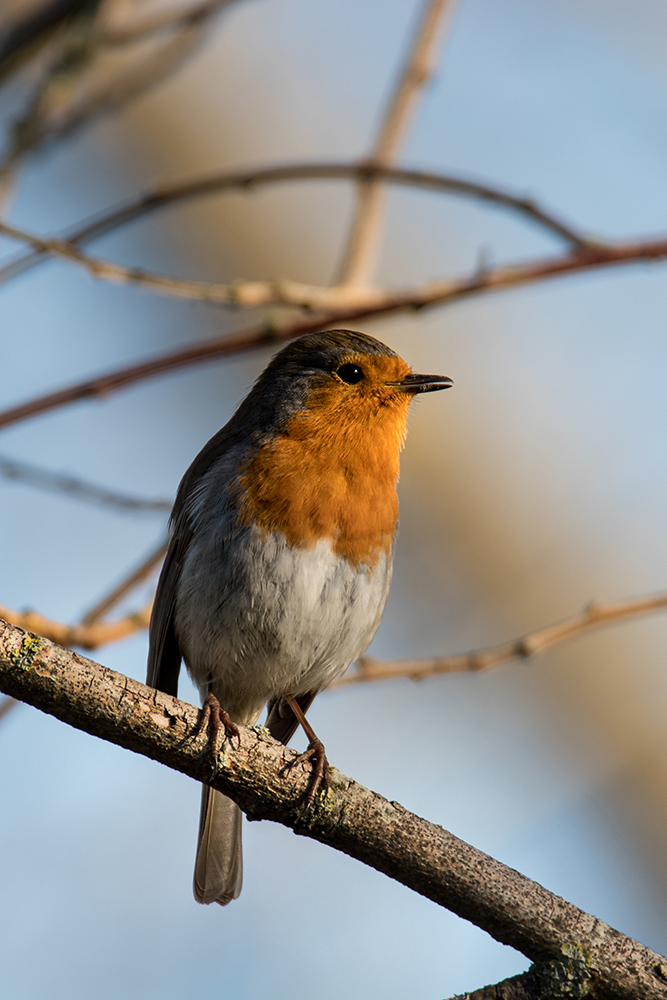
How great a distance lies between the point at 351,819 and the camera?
2461 mm

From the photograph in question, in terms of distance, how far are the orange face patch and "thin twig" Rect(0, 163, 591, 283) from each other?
64 centimetres

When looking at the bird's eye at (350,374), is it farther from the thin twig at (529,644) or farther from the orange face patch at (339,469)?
the thin twig at (529,644)

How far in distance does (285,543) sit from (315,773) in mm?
927

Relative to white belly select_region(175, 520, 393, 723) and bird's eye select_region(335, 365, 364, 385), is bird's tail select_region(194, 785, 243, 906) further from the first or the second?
bird's eye select_region(335, 365, 364, 385)

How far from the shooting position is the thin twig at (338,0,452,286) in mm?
3428

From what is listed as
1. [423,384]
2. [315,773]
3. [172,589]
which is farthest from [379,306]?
[315,773]

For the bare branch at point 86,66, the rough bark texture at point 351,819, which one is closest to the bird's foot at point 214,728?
the rough bark texture at point 351,819

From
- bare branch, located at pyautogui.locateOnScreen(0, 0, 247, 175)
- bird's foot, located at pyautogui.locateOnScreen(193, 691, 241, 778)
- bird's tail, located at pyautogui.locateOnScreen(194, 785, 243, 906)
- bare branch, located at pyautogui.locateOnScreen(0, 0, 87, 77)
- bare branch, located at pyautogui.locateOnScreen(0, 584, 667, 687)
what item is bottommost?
bird's foot, located at pyautogui.locateOnScreen(193, 691, 241, 778)

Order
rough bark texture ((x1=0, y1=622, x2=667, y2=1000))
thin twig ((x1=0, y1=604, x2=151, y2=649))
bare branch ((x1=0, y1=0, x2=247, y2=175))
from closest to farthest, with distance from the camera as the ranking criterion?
rough bark texture ((x1=0, y1=622, x2=667, y2=1000)) < thin twig ((x1=0, y1=604, x2=151, y2=649)) < bare branch ((x1=0, y1=0, x2=247, y2=175))

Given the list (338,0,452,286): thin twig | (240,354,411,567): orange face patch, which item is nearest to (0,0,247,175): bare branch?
(338,0,452,286): thin twig

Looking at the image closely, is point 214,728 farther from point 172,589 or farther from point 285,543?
point 172,589

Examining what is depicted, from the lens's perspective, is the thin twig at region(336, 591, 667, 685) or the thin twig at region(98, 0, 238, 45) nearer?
the thin twig at region(336, 591, 667, 685)

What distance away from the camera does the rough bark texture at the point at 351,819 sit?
219 cm

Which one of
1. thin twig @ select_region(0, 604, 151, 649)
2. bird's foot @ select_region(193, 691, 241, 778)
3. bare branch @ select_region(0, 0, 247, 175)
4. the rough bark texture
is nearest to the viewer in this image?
the rough bark texture
